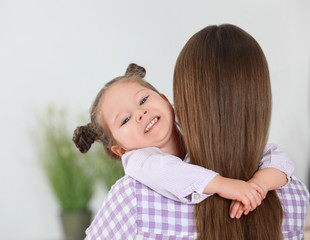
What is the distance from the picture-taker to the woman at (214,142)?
41.0 inches

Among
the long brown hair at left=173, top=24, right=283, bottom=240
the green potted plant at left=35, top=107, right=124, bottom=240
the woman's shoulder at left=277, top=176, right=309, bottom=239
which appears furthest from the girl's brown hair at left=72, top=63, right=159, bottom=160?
the green potted plant at left=35, top=107, right=124, bottom=240

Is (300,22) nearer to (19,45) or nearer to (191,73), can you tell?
(19,45)

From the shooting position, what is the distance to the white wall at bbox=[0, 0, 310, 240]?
419 cm

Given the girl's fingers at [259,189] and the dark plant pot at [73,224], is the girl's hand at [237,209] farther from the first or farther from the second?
the dark plant pot at [73,224]

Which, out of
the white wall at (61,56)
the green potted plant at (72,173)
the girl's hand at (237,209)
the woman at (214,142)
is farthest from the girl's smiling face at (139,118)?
the white wall at (61,56)

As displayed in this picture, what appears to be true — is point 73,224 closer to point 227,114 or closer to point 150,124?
point 150,124

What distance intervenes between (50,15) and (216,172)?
345 centimetres

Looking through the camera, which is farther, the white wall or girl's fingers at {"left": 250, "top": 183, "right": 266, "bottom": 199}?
the white wall

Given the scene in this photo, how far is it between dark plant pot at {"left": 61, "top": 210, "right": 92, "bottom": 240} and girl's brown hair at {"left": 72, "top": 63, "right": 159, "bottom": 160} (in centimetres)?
247

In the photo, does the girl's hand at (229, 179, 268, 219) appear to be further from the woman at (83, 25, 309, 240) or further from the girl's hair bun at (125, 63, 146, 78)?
the girl's hair bun at (125, 63, 146, 78)

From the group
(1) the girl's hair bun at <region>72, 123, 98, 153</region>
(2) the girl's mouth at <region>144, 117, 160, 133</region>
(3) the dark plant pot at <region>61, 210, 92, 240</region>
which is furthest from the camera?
(3) the dark plant pot at <region>61, 210, 92, 240</region>

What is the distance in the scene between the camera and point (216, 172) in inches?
42.3

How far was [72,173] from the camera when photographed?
4.10 metres

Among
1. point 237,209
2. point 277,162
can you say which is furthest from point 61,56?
point 237,209
